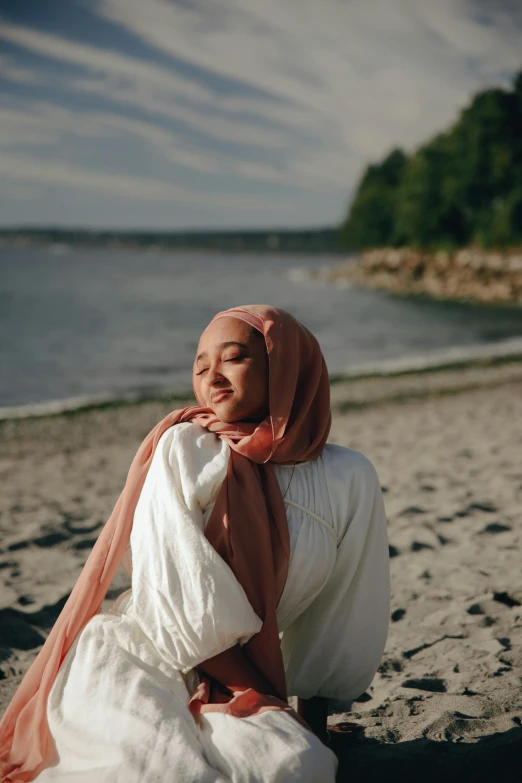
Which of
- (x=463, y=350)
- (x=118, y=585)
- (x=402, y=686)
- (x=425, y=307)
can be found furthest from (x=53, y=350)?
(x=425, y=307)

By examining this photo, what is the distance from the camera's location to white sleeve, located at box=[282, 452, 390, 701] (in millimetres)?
2207

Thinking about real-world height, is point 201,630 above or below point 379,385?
above

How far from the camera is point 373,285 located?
55562mm

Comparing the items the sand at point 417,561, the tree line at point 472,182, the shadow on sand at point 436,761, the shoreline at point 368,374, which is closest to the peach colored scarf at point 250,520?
the shadow on sand at point 436,761

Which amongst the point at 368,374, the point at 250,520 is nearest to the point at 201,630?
the point at 250,520

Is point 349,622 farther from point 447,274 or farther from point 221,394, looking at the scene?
point 447,274

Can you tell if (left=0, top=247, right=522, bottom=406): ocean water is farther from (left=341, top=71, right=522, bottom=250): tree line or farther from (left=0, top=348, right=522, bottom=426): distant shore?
(left=341, top=71, right=522, bottom=250): tree line

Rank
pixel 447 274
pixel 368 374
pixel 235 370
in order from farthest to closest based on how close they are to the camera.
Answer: pixel 447 274
pixel 368 374
pixel 235 370

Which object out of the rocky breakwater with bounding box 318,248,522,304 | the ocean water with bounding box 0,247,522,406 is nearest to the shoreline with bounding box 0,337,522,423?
the ocean water with bounding box 0,247,522,406

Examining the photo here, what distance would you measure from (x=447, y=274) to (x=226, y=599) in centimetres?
4844

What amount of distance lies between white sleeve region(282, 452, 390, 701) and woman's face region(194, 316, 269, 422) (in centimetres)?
39

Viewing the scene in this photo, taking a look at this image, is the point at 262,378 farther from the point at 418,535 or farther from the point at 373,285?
the point at 373,285

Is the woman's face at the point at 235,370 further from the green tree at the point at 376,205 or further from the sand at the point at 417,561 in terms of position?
the green tree at the point at 376,205

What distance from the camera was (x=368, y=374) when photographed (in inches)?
563
